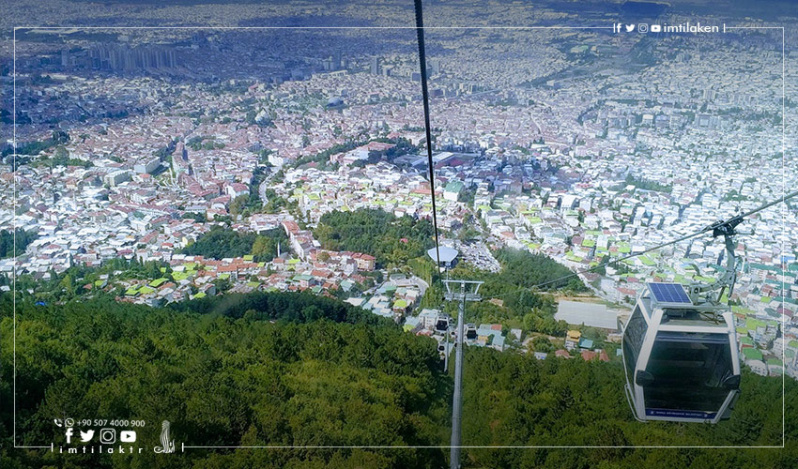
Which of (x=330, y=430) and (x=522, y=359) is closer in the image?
(x=330, y=430)

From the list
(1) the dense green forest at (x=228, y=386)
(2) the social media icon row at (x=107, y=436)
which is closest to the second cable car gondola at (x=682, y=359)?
(1) the dense green forest at (x=228, y=386)

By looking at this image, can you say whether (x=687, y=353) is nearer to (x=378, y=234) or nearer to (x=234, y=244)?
(x=378, y=234)

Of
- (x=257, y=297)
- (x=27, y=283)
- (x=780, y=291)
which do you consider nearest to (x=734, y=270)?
(x=780, y=291)

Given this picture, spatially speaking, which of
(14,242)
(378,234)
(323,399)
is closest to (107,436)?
(323,399)

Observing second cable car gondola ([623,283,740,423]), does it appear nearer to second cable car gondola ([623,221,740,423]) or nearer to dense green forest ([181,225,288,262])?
second cable car gondola ([623,221,740,423])

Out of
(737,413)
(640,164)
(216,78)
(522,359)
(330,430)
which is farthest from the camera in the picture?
(216,78)

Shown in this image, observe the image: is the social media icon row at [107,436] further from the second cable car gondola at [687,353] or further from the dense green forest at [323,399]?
the second cable car gondola at [687,353]

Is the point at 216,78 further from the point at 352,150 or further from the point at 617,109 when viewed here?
the point at 617,109
